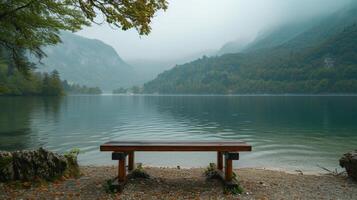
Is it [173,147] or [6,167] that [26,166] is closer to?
[6,167]

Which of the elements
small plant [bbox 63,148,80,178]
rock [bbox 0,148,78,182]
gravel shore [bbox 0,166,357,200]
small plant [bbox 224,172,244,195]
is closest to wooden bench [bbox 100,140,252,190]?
small plant [bbox 224,172,244,195]

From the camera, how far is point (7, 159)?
9.27m

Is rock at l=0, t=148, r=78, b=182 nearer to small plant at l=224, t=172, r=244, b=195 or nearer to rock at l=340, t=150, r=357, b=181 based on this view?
small plant at l=224, t=172, r=244, b=195

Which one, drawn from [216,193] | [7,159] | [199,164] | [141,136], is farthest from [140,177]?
[141,136]

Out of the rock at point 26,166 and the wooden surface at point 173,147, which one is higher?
the wooden surface at point 173,147

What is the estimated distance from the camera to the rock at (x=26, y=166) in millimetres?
9195

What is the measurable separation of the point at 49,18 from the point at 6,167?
5163mm

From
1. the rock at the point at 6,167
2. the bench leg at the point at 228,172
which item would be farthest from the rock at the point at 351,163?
the rock at the point at 6,167

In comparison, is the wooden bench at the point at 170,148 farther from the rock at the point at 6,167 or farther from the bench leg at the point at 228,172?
the rock at the point at 6,167

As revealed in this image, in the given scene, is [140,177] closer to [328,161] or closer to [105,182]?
[105,182]

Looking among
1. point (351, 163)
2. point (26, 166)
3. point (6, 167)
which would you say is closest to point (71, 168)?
point (26, 166)

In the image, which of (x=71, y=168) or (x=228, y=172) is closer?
(x=228, y=172)

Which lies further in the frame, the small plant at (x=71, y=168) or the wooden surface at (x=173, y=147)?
the small plant at (x=71, y=168)

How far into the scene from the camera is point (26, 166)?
9.27 meters
